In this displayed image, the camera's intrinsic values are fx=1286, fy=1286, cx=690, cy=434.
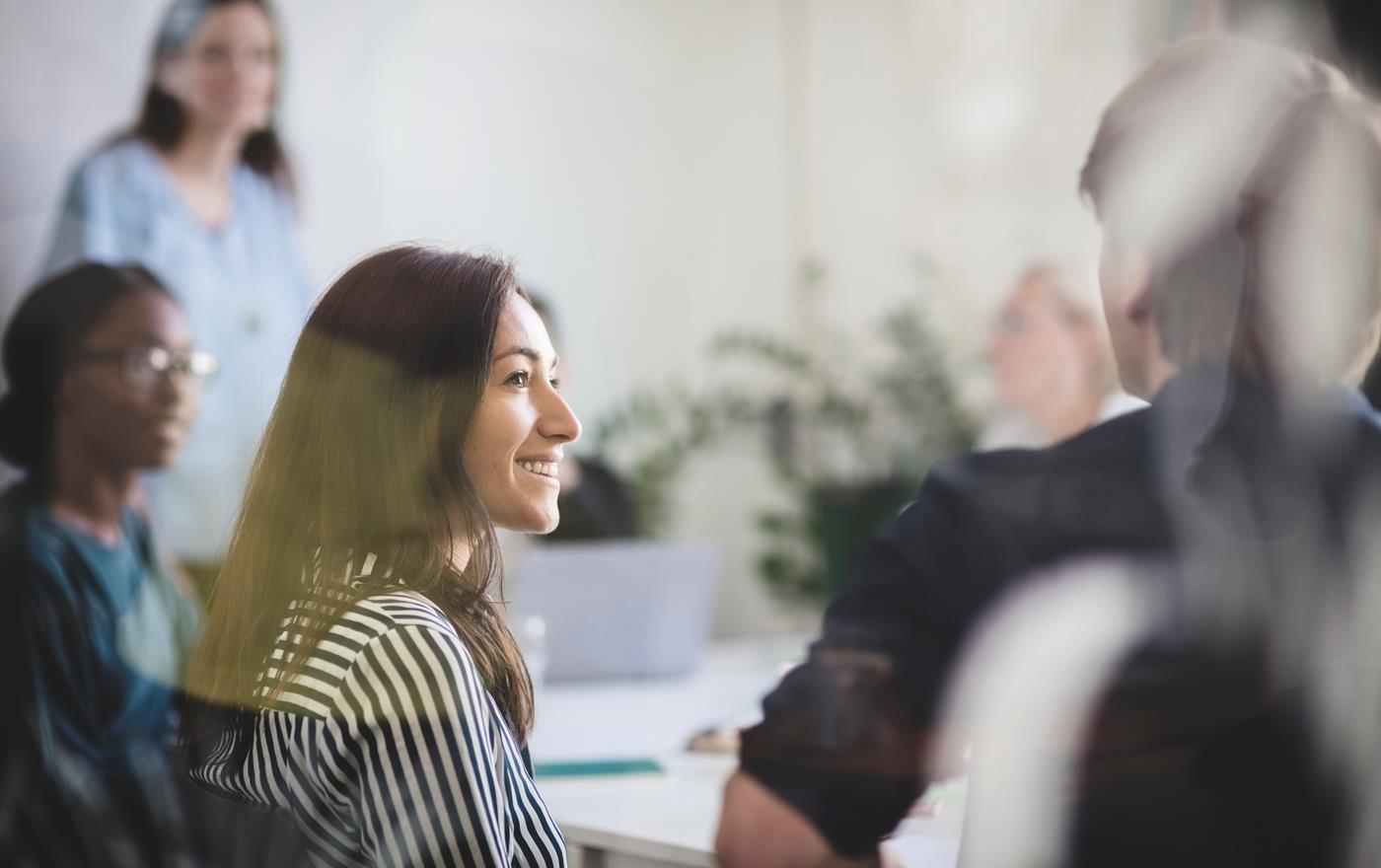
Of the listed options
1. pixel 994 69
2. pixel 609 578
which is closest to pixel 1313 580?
pixel 609 578

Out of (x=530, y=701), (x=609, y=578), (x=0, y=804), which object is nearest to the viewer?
(x=530, y=701)

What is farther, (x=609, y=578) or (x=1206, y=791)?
(x=609, y=578)

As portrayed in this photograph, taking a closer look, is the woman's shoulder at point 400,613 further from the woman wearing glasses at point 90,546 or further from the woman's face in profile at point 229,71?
the woman's face in profile at point 229,71

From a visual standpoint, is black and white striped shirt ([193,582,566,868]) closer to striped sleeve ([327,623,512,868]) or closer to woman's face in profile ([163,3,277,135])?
striped sleeve ([327,623,512,868])

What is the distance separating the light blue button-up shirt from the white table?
24.6 inches

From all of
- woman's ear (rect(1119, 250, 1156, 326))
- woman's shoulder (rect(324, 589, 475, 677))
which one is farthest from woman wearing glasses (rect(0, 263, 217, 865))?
woman's ear (rect(1119, 250, 1156, 326))

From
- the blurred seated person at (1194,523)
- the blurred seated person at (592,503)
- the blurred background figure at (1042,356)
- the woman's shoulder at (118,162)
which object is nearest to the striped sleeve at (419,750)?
the blurred seated person at (1194,523)

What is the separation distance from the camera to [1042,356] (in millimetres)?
2342

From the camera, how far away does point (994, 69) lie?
2.68 metres

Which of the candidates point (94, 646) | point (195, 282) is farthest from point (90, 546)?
point (195, 282)

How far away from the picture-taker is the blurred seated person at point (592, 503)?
2457mm

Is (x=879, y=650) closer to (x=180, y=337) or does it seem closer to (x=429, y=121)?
(x=180, y=337)

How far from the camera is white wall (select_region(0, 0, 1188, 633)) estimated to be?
2.01 metres

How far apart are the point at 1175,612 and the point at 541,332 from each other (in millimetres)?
411
